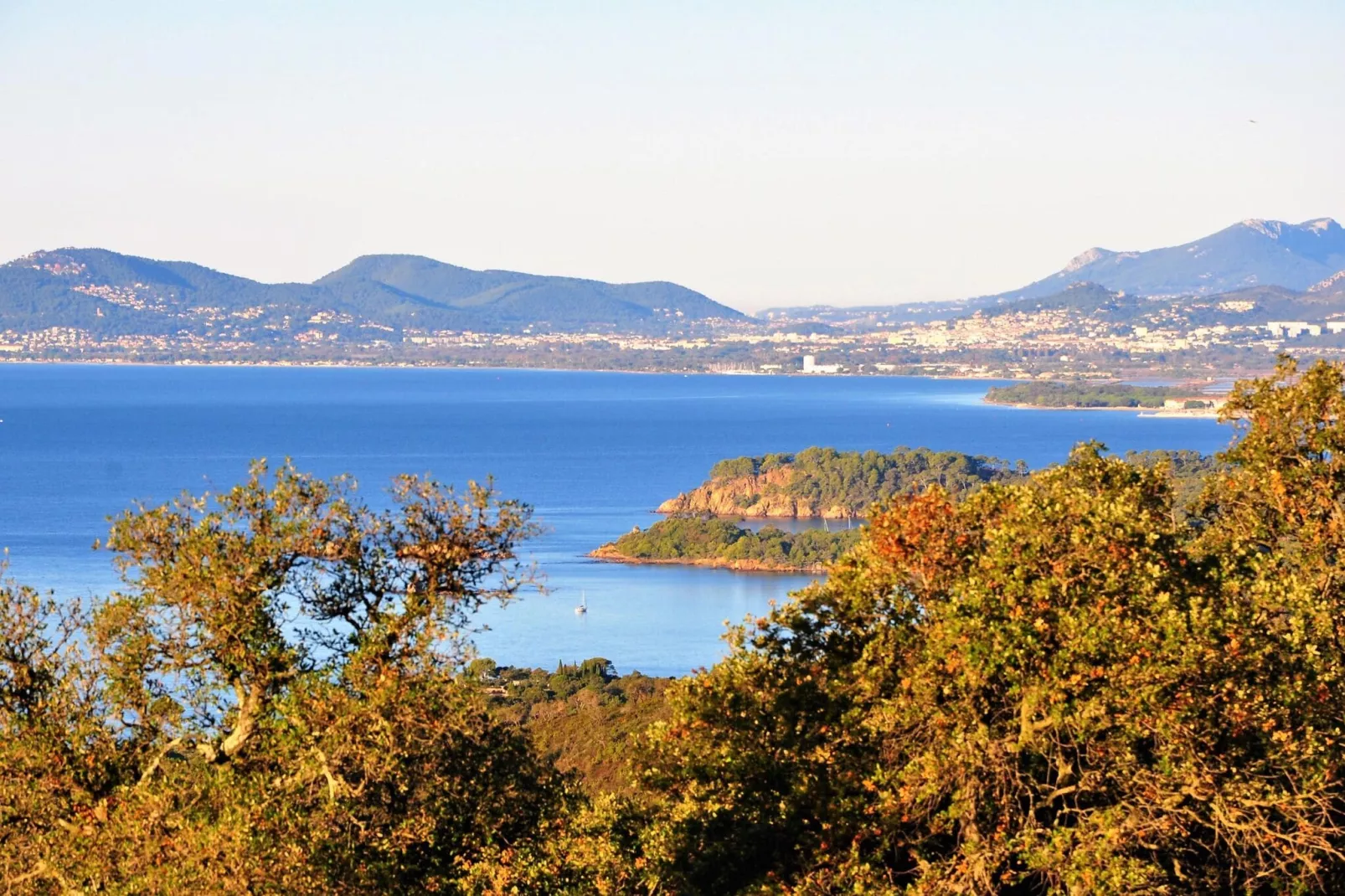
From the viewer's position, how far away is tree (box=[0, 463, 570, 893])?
9.65 meters

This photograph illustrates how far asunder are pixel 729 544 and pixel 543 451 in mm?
45634

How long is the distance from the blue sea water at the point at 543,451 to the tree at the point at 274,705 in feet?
34.5

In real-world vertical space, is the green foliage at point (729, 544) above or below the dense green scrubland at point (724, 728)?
below

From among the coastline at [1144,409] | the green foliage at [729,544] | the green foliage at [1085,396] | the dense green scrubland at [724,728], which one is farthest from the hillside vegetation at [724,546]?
the green foliage at [1085,396]

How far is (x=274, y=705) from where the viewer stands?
34.0ft

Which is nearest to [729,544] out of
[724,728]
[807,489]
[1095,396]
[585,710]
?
[807,489]

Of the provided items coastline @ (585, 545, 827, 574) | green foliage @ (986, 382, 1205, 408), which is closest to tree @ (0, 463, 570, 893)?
coastline @ (585, 545, 827, 574)

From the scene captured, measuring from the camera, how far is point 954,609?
10477 mm

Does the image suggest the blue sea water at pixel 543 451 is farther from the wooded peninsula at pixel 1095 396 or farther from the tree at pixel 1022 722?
the tree at pixel 1022 722

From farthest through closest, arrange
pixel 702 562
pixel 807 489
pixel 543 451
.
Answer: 1. pixel 543 451
2. pixel 807 489
3. pixel 702 562

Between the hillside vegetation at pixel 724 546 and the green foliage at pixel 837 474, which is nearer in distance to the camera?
the hillside vegetation at pixel 724 546

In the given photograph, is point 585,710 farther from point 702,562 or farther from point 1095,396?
point 1095,396

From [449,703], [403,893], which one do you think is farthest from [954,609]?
[403,893]

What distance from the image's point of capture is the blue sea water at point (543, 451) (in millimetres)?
53969
